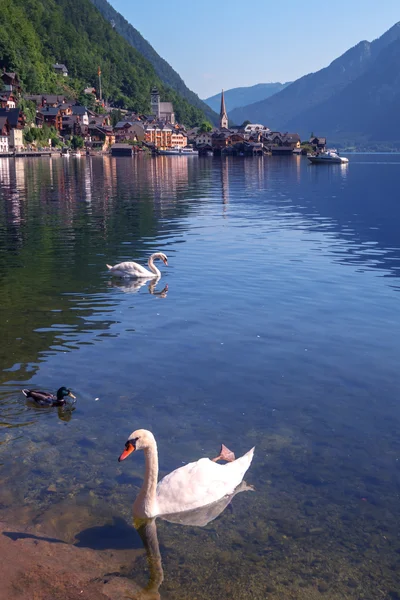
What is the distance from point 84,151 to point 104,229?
150226 mm

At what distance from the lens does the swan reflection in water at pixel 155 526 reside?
7.07m

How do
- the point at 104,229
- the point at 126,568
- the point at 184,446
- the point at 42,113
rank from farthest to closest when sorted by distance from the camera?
1. the point at 42,113
2. the point at 104,229
3. the point at 184,446
4. the point at 126,568

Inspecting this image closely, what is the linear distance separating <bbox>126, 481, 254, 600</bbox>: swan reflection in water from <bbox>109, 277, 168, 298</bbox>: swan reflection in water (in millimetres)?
11500

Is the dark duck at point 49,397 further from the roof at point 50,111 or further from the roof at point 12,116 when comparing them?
the roof at point 50,111

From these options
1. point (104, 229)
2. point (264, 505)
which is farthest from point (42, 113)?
point (264, 505)

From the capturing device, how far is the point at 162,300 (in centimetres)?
1927

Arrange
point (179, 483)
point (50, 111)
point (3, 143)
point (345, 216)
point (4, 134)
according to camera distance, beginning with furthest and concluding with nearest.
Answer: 1. point (50, 111)
2. point (4, 134)
3. point (3, 143)
4. point (345, 216)
5. point (179, 483)

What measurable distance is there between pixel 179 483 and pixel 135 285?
42.5ft

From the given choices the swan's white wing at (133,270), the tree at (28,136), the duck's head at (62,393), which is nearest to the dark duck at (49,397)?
the duck's head at (62,393)

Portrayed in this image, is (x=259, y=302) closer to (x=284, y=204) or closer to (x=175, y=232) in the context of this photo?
(x=175, y=232)

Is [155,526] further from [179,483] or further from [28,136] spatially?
[28,136]

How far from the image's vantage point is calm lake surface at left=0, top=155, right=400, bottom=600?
25.6ft

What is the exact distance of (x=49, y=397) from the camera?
1123 centimetres

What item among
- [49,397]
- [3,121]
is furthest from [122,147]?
[49,397]
